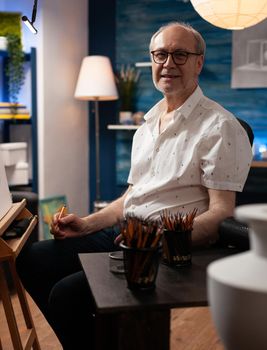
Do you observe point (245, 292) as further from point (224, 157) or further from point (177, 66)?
point (177, 66)

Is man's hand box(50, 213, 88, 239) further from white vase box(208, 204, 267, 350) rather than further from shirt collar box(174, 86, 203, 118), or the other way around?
white vase box(208, 204, 267, 350)

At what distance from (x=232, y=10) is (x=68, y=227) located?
118 cm

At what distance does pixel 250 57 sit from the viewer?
3934 millimetres

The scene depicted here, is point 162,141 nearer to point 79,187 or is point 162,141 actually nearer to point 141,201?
point 141,201

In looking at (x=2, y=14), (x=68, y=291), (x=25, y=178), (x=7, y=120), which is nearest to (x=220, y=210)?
(x=68, y=291)

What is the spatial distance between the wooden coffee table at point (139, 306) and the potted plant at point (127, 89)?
3.19m

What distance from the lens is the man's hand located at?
69.7 inches

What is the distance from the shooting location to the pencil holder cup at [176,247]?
1.20m

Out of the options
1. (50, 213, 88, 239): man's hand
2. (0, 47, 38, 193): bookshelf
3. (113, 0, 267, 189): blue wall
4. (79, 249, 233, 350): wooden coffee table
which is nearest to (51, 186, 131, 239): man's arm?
(50, 213, 88, 239): man's hand

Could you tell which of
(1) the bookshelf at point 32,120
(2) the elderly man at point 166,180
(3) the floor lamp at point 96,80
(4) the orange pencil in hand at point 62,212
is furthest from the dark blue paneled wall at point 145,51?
(4) the orange pencil in hand at point 62,212

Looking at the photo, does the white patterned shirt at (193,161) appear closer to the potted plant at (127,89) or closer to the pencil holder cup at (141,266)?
the pencil holder cup at (141,266)

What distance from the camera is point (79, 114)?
4.42 m

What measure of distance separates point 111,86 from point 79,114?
1.74ft

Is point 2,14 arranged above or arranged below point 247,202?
above
